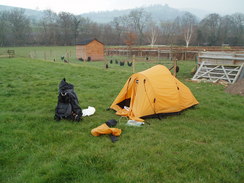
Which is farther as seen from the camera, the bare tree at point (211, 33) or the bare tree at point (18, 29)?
the bare tree at point (18, 29)

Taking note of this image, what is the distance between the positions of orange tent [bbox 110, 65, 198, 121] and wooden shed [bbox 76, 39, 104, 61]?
2481 cm

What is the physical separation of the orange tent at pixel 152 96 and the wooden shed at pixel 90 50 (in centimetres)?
2481

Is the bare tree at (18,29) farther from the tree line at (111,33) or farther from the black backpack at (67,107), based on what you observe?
the black backpack at (67,107)

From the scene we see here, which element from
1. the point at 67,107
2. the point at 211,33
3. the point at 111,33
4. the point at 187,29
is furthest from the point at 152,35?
the point at 67,107

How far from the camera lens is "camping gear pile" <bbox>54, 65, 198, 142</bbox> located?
530 centimetres

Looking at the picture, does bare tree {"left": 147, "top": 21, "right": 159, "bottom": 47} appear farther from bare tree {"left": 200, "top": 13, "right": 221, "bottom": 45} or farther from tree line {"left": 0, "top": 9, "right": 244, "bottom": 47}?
bare tree {"left": 200, "top": 13, "right": 221, "bottom": 45}

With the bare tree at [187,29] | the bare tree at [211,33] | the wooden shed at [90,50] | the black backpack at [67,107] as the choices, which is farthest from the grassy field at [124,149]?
the bare tree at [211,33]

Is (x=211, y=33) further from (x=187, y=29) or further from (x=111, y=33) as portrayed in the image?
(x=111, y=33)

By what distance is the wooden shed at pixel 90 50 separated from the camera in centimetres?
3070

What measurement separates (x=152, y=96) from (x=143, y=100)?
283 mm

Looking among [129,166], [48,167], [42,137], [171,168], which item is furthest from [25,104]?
[171,168]

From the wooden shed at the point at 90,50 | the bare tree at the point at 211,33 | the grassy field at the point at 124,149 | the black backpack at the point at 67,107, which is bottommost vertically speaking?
the grassy field at the point at 124,149

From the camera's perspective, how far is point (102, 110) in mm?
6500

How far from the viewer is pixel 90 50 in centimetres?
3102
